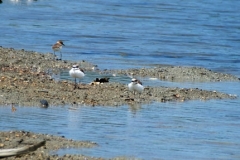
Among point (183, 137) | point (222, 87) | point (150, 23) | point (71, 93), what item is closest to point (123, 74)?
point (222, 87)

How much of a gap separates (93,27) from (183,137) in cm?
2279

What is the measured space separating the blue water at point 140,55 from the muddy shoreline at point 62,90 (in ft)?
1.55

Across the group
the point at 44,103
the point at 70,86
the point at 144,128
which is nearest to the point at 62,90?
the point at 70,86

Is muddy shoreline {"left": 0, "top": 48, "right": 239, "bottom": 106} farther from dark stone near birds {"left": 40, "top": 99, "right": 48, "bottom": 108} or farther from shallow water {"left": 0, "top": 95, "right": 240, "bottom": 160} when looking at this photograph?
shallow water {"left": 0, "top": 95, "right": 240, "bottom": 160}

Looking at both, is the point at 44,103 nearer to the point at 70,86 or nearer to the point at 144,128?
the point at 144,128

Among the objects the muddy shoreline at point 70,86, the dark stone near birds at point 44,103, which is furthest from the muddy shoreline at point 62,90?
the dark stone near birds at point 44,103

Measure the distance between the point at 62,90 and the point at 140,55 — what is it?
31.9 ft

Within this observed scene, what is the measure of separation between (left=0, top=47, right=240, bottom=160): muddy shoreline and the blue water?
47cm

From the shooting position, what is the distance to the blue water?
41.8 feet

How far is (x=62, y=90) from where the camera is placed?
16.8 metres

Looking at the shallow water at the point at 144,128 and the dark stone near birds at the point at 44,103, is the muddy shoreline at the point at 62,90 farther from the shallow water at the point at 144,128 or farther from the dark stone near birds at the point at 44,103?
the shallow water at the point at 144,128

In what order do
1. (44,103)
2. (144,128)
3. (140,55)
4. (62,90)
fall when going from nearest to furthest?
(144,128) < (44,103) < (62,90) < (140,55)

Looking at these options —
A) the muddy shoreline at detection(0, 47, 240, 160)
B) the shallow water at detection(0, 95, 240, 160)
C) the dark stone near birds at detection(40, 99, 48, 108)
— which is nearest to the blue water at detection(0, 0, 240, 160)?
the shallow water at detection(0, 95, 240, 160)

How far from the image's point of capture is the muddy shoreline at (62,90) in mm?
11945
